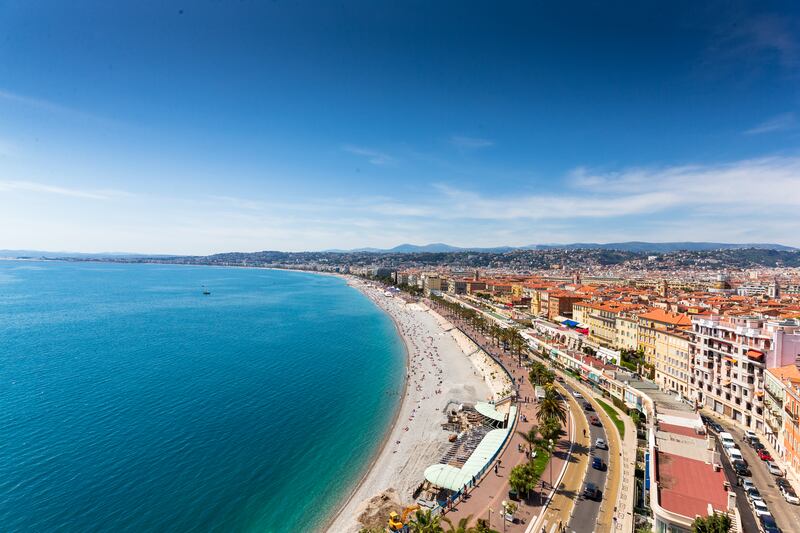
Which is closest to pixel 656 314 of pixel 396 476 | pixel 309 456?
pixel 396 476

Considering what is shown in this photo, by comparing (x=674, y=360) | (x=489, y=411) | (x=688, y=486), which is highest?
(x=688, y=486)

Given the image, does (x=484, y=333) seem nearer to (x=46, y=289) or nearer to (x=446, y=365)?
(x=446, y=365)

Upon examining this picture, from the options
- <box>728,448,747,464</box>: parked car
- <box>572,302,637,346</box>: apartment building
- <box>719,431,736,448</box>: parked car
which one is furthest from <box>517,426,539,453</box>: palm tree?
<box>572,302,637,346</box>: apartment building

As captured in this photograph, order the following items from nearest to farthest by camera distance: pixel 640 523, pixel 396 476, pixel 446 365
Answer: pixel 640 523 → pixel 396 476 → pixel 446 365

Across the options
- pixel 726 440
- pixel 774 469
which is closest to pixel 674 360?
pixel 726 440

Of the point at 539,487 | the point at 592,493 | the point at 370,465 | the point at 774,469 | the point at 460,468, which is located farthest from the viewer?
the point at 370,465

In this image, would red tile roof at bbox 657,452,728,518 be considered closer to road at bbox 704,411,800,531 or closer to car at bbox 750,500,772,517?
car at bbox 750,500,772,517

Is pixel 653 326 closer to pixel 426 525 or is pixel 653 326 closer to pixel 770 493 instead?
pixel 770 493
